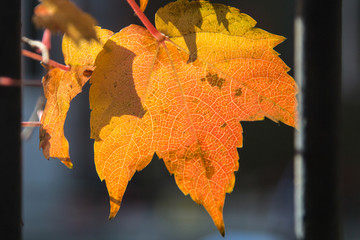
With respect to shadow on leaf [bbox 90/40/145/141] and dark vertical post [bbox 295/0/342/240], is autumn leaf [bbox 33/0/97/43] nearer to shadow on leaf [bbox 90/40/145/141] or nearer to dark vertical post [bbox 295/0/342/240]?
shadow on leaf [bbox 90/40/145/141]

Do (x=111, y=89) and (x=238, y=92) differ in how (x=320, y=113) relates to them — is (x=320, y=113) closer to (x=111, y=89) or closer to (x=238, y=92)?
(x=238, y=92)

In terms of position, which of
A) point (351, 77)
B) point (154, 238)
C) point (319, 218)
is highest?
point (319, 218)

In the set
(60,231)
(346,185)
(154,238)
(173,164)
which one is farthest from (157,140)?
(346,185)

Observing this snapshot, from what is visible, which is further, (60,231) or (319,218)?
(60,231)

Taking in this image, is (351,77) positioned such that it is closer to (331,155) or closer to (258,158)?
(258,158)
